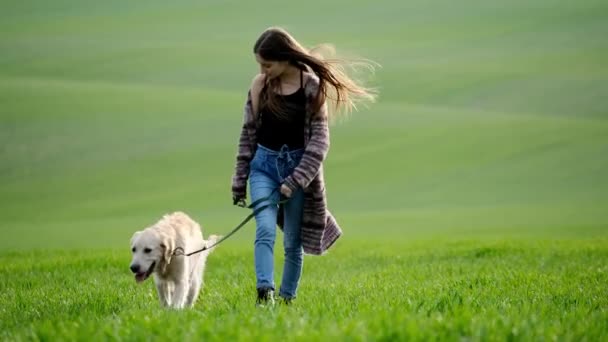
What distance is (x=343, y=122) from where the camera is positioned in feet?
128

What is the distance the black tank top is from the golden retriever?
1277 millimetres

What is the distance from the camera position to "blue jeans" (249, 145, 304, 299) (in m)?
6.67

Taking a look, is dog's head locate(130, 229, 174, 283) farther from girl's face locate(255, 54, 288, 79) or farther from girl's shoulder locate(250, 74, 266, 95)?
girl's face locate(255, 54, 288, 79)

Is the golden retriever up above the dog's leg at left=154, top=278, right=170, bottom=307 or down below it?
above

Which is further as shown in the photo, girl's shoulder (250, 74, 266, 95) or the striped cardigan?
girl's shoulder (250, 74, 266, 95)

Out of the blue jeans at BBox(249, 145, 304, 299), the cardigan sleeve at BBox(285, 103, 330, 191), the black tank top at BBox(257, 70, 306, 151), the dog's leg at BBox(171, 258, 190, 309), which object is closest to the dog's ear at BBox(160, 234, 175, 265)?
the dog's leg at BBox(171, 258, 190, 309)

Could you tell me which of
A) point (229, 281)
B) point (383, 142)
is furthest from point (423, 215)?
point (229, 281)

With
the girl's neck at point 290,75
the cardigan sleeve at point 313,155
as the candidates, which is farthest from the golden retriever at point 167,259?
the girl's neck at point 290,75

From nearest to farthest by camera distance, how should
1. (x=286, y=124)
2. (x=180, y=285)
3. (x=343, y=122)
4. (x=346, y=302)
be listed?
(x=346, y=302) < (x=286, y=124) < (x=180, y=285) < (x=343, y=122)

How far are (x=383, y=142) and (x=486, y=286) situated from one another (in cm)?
2882

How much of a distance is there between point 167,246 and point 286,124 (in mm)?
1529

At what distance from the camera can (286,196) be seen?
670 centimetres

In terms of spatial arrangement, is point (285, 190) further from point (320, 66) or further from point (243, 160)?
point (320, 66)

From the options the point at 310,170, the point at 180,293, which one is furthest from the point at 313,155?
the point at 180,293
